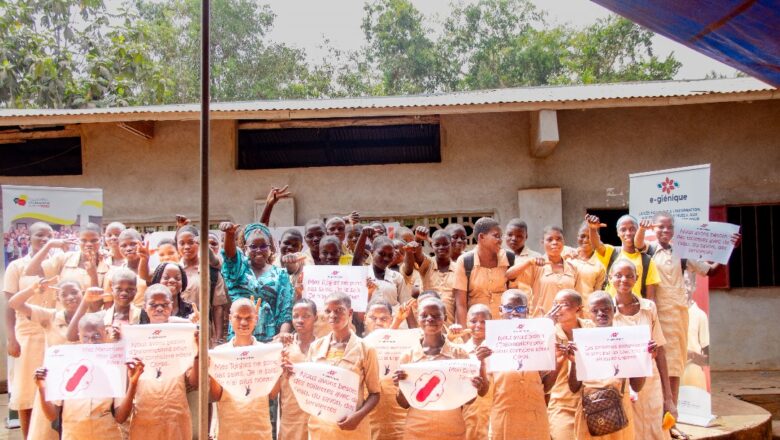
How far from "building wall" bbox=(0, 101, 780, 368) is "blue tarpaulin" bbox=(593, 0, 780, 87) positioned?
17.1ft

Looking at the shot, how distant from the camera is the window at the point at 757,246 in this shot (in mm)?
7715

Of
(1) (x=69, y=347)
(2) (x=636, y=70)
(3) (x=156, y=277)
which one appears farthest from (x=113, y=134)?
(2) (x=636, y=70)

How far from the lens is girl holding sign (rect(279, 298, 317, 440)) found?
4105 millimetres

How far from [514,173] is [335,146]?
6.22 feet

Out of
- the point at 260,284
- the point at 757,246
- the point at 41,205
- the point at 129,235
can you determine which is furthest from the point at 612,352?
the point at 757,246

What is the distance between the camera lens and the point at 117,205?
7.93 meters

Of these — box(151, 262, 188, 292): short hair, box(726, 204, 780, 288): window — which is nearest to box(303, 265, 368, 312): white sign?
box(151, 262, 188, 292): short hair

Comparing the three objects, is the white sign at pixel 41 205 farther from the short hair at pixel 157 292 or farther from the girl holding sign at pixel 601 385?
the girl holding sign at pixel 601 385

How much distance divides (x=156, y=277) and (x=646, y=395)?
299 cm

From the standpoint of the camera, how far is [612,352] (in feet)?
13.0

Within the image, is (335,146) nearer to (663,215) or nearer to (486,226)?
(486,226)

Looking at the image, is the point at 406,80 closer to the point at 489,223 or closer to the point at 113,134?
the point at 113,134

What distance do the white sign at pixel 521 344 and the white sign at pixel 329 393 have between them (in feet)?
2.39

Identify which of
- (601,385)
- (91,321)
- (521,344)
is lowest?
A: (601,385)
